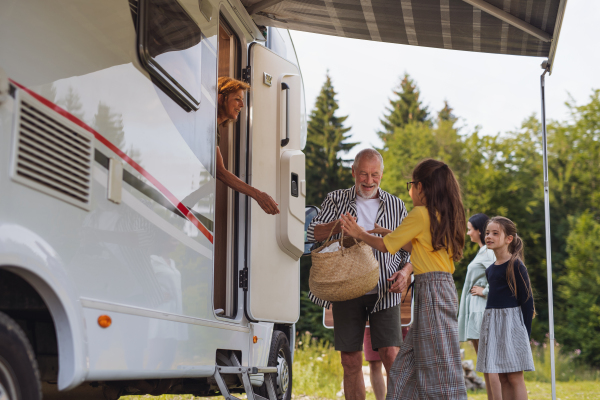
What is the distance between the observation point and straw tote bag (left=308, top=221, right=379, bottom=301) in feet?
12.6

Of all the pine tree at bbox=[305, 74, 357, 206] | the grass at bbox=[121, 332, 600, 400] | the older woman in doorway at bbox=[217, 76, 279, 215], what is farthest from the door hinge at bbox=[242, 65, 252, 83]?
the pine tree at bbox=[305, 74, 357, 206]

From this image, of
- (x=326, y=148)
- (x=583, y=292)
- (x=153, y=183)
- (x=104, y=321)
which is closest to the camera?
(x=104, y=321)

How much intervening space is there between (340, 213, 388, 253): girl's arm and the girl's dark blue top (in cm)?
154

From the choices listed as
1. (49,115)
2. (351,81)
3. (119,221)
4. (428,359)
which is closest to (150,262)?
(119,221)

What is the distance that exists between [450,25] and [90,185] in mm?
3314

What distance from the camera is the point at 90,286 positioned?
2004 millimetres

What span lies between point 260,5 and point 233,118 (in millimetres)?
975

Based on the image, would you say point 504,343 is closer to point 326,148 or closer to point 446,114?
point 326,148

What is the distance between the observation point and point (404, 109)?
37.3 m

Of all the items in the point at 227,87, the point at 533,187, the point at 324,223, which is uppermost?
the point at 533,187

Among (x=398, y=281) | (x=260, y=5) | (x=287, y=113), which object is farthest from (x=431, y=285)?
(x=260, y=5)

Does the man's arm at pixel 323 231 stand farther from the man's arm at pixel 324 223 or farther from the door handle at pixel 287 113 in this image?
the door handle at pixel 287 113

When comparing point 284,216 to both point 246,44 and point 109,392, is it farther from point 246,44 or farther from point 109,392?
point 109,392

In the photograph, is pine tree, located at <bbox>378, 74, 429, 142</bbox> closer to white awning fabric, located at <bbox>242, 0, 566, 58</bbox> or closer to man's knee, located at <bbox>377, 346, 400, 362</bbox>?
white awning fabric, located at <bbox>242, 0, 566, 58</bbox>
